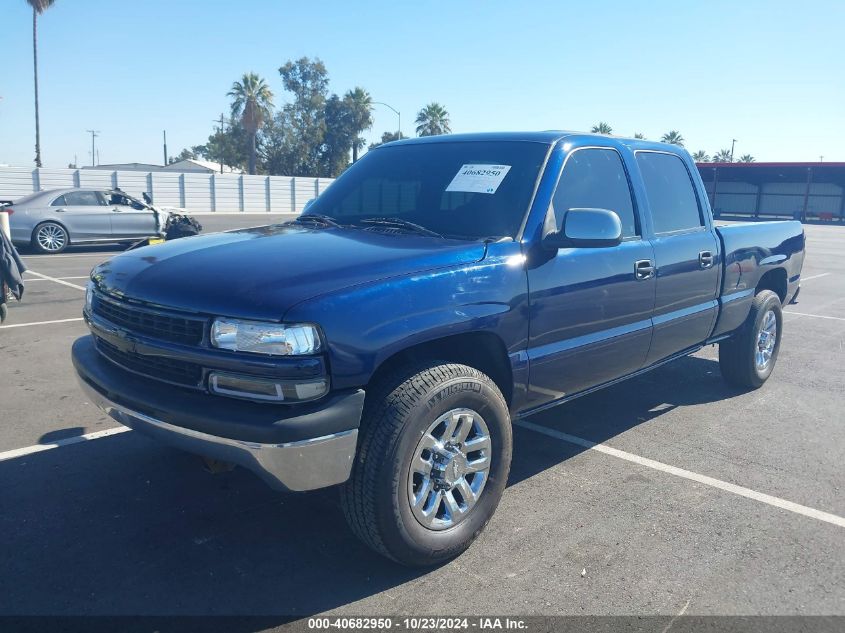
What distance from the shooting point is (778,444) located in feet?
15.4

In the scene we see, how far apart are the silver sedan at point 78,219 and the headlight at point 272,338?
14.5 metres

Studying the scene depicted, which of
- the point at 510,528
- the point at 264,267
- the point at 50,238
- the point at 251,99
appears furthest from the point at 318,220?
the point at 251,99

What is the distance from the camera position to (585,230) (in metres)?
3.51

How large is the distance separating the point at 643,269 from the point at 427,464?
6.77ft

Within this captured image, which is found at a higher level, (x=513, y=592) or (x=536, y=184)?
(x=536, y=184)

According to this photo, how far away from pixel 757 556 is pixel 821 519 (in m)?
0.66

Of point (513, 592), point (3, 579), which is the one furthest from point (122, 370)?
point (513, 592)

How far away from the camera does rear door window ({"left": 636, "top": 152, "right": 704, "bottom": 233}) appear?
469 cm

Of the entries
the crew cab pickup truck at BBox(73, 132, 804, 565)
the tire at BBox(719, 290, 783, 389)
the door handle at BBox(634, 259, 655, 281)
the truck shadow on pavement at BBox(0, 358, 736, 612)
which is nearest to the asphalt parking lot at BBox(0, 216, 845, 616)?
the truck shadow on pavement at BBox(0, 358, 736, 612)

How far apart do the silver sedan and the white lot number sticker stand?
1393 cm

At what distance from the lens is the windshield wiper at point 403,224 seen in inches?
144

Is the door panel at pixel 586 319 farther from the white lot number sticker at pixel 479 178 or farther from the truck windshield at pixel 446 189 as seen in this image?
the white lot number sticker at pixel 479 178

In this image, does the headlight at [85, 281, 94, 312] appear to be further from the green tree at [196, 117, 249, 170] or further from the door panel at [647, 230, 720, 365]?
the green tree at [196, 117, 249, 170]

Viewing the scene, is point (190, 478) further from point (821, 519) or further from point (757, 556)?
point (821, 519)
